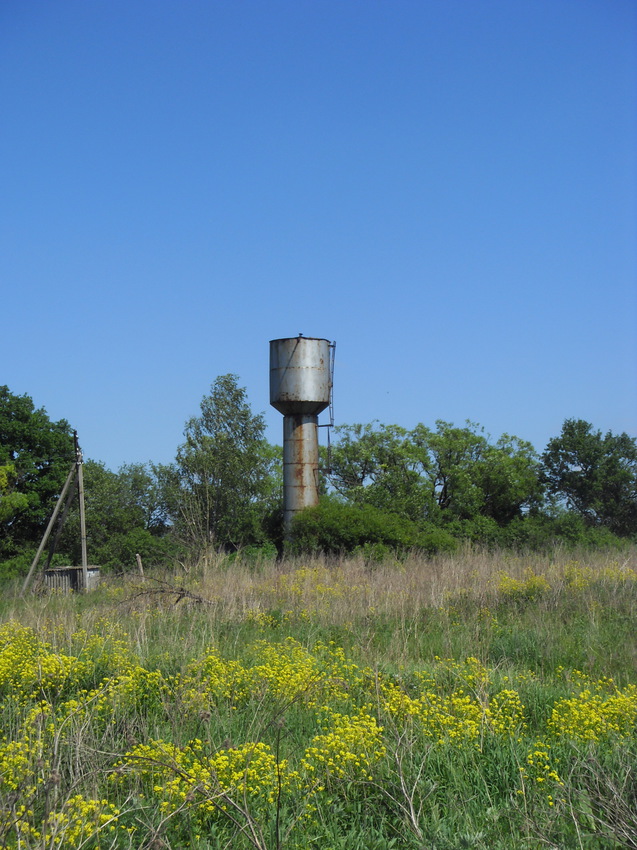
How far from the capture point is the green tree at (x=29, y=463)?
3444cm

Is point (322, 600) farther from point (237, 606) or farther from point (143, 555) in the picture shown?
point (143, 555)

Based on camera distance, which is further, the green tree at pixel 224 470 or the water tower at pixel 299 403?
the green tree at pixel 224 470

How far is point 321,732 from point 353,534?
17.5 metres

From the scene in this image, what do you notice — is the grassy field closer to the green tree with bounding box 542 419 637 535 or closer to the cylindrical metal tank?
the cylindrical metal tank

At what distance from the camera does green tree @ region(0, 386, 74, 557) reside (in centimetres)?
3444

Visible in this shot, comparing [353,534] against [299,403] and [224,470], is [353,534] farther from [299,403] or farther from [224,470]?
[224,470]

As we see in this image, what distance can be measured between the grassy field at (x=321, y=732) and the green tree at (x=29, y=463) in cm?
2471

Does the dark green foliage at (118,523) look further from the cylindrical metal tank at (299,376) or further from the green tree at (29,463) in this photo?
the cylindrical metal tank at (299,376)

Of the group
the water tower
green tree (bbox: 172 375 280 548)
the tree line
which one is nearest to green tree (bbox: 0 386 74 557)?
the tree line

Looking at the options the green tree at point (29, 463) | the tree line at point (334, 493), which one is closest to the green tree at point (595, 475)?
the tree line at point (334, 493)

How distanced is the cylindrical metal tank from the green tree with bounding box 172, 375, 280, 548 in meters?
9.03

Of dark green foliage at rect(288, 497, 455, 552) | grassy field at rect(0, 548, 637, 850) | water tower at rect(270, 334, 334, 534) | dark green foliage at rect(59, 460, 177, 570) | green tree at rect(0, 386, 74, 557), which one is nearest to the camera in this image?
grassy field at rect(0, 548, 637, 850)

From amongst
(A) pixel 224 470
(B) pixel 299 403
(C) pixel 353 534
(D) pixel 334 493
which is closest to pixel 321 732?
(C) pixel 353 534

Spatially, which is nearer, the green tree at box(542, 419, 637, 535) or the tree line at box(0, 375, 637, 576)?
the tree line at box(0, 375, 637, 576)
